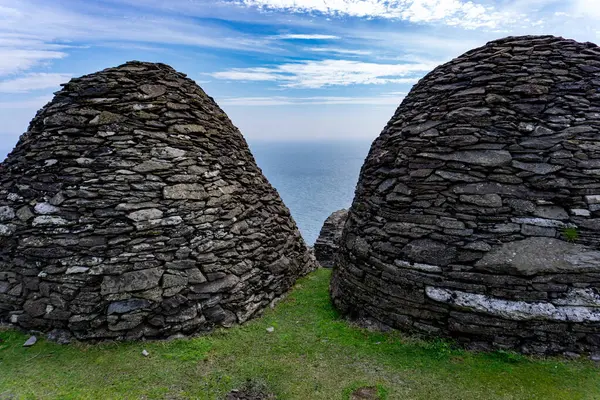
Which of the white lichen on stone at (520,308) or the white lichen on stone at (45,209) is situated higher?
the white lichen on stone at (45,209)

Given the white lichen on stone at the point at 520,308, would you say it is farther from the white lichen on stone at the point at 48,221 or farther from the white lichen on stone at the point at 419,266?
the white lichen on stone at the point at 48,221

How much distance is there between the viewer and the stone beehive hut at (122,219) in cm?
695

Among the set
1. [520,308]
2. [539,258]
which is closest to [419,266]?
[520,308]

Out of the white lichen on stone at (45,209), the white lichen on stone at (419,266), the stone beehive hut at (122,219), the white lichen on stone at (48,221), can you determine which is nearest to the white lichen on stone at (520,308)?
the white lichen on stone at (419,266)

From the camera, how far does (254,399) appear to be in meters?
5.61

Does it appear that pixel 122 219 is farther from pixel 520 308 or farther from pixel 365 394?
pixel 520 308

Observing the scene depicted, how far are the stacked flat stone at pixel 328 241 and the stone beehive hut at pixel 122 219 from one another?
266 inches

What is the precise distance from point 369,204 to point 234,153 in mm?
3694

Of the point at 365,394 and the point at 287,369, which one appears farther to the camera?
the point at 287,369

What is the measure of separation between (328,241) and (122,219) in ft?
31.1

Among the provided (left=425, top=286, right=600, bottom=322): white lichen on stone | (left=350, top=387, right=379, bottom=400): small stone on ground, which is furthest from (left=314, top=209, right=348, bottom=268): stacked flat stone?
(left=350, top=387, right=379, bottom=400): small stone on ground

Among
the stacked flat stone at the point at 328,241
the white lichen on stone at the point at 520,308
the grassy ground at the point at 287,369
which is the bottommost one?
the stacked flat stone at the point at 328,241

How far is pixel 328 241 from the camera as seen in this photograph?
598 inches

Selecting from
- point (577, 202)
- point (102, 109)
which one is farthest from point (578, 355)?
point (102, 109)
